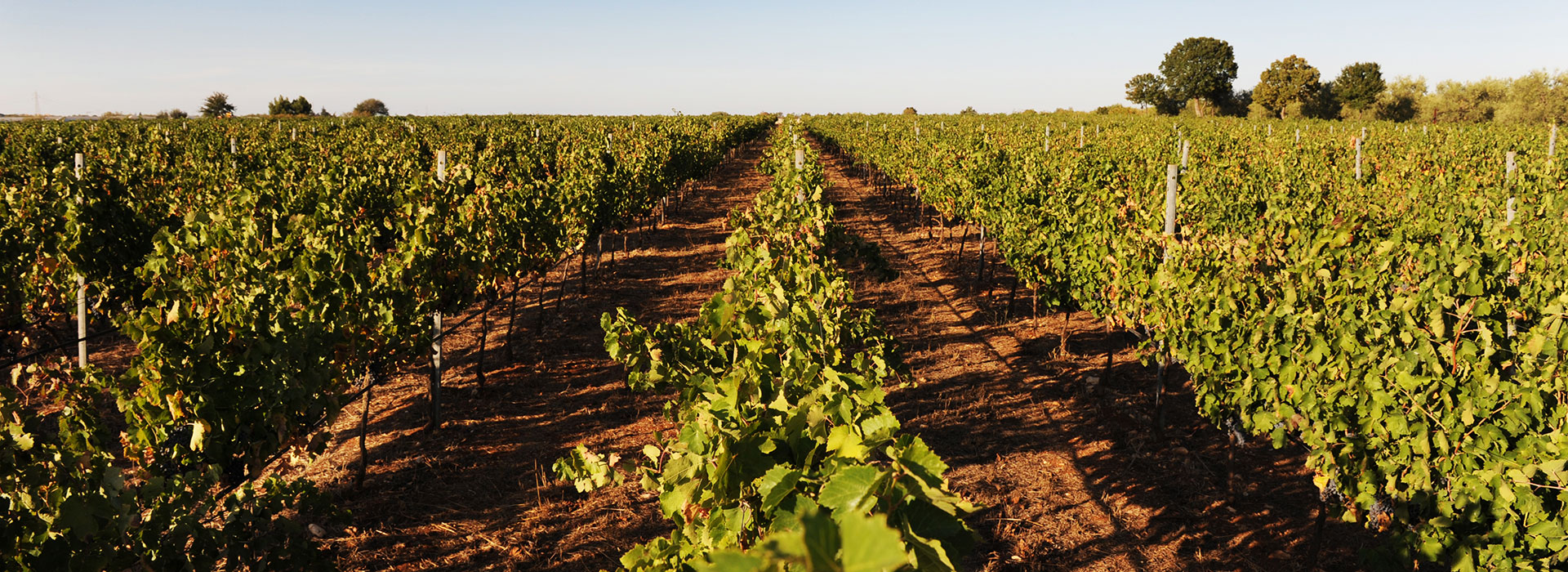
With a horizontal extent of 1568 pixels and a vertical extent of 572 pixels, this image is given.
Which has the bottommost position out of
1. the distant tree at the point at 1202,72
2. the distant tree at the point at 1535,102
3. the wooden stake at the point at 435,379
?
the wooden stake at the point at 435,379

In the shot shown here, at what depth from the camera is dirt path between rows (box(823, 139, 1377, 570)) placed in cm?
492

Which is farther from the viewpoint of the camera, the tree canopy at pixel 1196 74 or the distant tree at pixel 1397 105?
the tree canopy at pixel 1196 74

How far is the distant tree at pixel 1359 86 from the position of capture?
191ft

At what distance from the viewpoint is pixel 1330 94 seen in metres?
61.0

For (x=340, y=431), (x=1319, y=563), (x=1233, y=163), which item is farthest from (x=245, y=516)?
(x=1233, y=163)

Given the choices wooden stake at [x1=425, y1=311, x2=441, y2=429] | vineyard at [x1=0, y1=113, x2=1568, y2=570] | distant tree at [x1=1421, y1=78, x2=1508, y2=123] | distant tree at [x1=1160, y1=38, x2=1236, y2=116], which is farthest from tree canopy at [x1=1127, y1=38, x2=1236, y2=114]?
wooden stake at [x1=425, y1=311, x2=441, y2=429]

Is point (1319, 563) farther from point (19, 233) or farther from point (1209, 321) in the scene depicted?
point (19, 233)

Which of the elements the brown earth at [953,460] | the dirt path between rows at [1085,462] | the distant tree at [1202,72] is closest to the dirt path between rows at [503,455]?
the brown earth at [953,460]

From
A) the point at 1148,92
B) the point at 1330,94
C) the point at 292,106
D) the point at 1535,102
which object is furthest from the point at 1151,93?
the point at 292,106

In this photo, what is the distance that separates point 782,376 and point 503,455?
3717 millimetres

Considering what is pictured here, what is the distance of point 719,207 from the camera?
20.8m

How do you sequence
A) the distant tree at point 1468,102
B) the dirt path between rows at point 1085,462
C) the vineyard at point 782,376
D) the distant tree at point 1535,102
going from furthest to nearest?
the distant tree at point 1468,102 < the distant tree at point 1535,102 < the dirt path between rows at point 1085,462 < the vineyard at point 782,376

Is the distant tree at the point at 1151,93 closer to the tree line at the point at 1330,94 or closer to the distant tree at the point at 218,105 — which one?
the tree line at the point at 1330,94

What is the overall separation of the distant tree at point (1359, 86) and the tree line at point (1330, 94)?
59 millimetres
